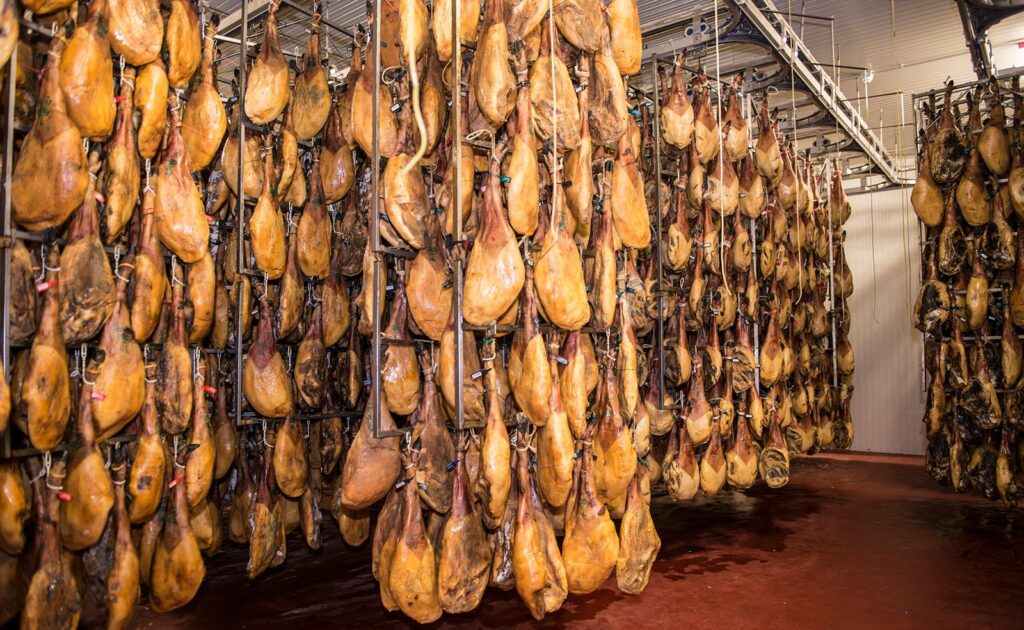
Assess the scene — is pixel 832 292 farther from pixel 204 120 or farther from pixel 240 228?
pixel 204 120

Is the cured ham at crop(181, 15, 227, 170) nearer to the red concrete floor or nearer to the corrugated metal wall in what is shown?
the red concrete floor

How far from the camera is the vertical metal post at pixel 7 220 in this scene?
3.17 meters

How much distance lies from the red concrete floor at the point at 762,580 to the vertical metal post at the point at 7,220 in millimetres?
1619

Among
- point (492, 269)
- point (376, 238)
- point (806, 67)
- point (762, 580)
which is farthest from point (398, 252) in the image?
point (806, 67)

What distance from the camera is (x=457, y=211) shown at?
3281 millimetres

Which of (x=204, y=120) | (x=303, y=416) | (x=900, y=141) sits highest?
(x=900, y=141)

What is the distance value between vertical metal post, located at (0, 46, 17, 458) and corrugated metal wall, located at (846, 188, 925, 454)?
10.9 meters

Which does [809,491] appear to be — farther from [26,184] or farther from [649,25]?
[26,184]

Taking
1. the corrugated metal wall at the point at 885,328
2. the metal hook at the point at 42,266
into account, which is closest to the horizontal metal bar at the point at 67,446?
the metal hook at the point at 42,266

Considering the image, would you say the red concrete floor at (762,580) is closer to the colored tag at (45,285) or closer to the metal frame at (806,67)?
the colored tag at (45,285)

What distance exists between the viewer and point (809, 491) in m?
7.26

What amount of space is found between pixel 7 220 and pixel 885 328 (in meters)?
11.2

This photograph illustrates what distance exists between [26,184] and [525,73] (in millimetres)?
2439

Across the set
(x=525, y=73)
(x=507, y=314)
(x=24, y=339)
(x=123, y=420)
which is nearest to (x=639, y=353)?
(x=507, y=314)
